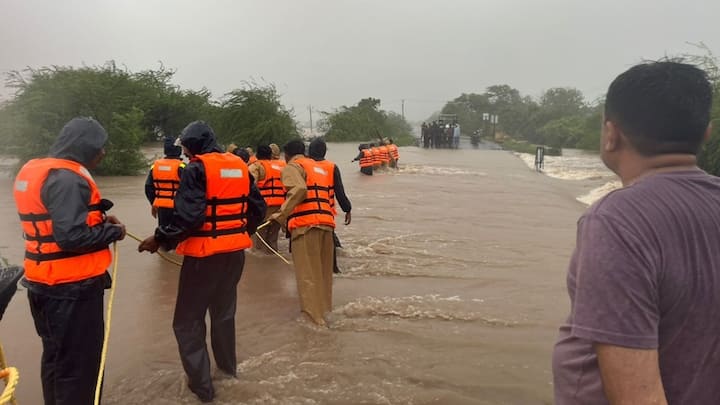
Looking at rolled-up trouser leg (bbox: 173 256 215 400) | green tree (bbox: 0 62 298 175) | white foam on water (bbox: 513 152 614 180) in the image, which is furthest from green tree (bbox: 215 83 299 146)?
rolled-up trouser leg (bbox: 173 256 215 400)

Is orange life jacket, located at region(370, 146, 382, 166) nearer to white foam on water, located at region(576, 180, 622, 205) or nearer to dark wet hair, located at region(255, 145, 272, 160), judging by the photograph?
white foam on water, located at region(576, 180, 622, 205)

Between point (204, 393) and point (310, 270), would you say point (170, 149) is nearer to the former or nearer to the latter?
point (310, 270)

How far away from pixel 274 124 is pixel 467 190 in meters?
13.6

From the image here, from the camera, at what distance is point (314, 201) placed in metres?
5.51

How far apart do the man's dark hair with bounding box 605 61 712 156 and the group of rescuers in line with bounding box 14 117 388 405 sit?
286cm

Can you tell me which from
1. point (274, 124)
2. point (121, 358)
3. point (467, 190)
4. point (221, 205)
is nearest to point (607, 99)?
point (221, 205)

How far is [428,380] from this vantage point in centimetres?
427

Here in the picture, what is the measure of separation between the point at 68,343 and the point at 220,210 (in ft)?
4.17

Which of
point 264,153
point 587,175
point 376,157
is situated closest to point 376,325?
point 264,153

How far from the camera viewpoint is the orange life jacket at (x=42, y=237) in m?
3.06

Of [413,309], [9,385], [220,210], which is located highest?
[220,210]

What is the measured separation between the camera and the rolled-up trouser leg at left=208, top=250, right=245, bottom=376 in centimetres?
390

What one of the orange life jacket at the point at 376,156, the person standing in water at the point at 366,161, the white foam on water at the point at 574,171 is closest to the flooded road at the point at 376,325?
the person standing in water at the point at 366,161

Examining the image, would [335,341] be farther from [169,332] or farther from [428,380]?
[169,332]
